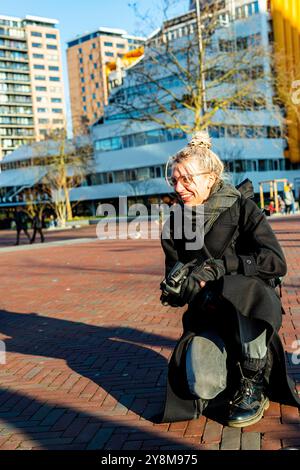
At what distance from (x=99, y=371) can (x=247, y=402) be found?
1650mm

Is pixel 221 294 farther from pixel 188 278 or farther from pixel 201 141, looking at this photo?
pixel 201 141

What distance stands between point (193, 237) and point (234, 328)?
573mm

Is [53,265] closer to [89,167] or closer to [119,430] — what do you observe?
[119,430]

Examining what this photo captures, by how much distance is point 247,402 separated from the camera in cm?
308

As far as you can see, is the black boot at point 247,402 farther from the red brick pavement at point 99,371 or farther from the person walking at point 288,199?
the person walking at point 288,199

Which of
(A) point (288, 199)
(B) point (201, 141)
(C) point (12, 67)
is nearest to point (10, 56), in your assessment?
(C) point (12, 67)

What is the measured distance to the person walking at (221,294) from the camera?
9.19 ft

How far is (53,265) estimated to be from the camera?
1332cm

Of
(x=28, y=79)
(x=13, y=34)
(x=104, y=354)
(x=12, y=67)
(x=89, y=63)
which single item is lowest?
(x=104, y=354)

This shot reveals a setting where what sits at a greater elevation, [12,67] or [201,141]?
[12,67]

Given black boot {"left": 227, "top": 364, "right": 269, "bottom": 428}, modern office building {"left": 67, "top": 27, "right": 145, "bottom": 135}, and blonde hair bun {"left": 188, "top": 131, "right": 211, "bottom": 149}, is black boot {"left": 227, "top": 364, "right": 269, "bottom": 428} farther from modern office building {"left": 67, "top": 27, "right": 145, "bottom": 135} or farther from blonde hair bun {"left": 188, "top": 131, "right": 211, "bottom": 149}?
A: modern office building {"left": 67, "top": 27, "right": 145, "bottom": 135}

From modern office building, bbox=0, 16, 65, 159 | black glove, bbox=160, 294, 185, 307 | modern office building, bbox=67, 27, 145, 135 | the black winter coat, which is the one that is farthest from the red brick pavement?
modern office building, bbox=67, 27, 145, 135

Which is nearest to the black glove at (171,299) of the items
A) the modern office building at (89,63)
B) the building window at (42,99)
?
the building window at (42,99)

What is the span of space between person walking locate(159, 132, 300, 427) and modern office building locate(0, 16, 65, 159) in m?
111
